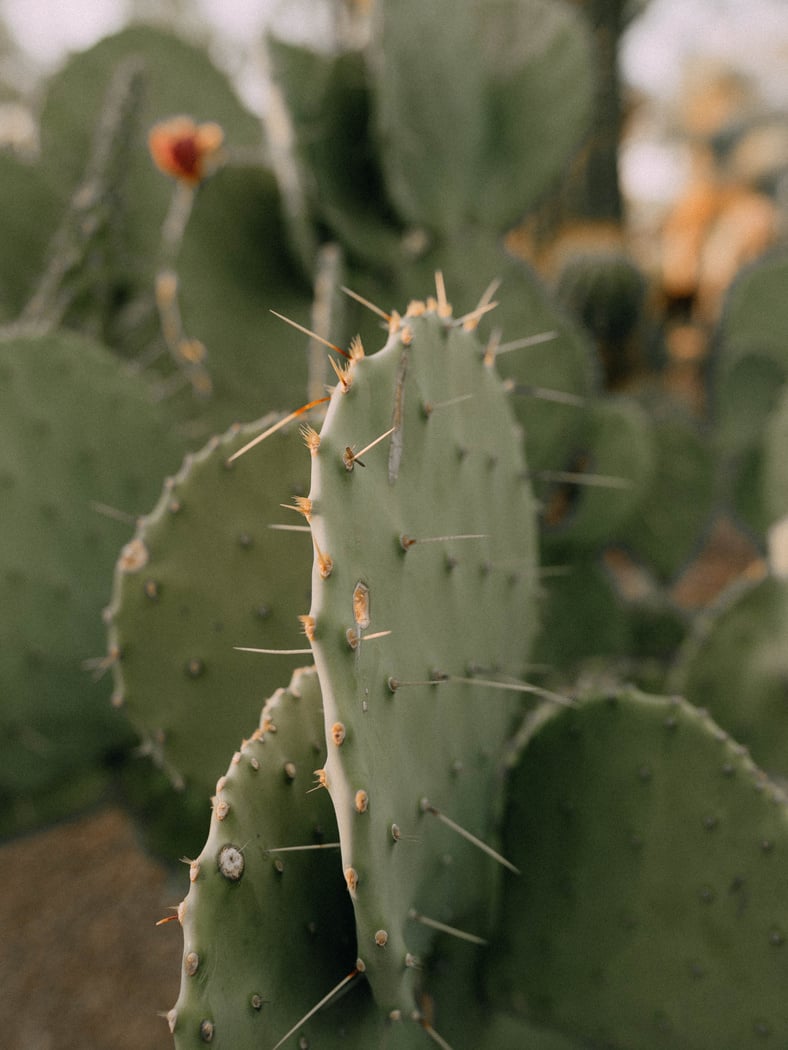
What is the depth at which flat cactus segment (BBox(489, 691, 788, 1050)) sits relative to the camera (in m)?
0.69

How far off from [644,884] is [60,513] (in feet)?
2.29

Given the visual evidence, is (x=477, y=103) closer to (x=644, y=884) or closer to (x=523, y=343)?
(x=523, y=343)

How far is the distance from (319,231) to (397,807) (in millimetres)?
966

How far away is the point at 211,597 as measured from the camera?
0.73 metres

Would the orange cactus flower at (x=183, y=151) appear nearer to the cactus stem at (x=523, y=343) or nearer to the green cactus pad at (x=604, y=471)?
the cactus stem at (x=523, y=343)

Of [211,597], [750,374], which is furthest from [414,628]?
[750,374]

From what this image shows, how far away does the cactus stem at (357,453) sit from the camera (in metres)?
0.46

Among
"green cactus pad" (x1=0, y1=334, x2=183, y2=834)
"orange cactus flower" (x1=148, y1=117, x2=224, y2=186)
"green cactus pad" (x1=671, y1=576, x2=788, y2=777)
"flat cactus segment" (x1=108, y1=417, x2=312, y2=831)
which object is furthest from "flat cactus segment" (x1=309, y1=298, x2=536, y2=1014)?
"orange cactus flower" (x1=148, y1=117, x2=224, y2=186)

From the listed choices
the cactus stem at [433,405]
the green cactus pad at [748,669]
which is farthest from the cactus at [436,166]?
the cactus stem at [433,405]

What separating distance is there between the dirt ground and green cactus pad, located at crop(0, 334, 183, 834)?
29 cm

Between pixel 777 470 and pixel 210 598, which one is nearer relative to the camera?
pixel 210 598

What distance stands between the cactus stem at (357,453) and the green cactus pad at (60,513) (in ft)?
1.78

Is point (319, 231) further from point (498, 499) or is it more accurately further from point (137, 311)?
point (498, 499)

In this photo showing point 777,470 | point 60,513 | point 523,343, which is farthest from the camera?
point 777,470
